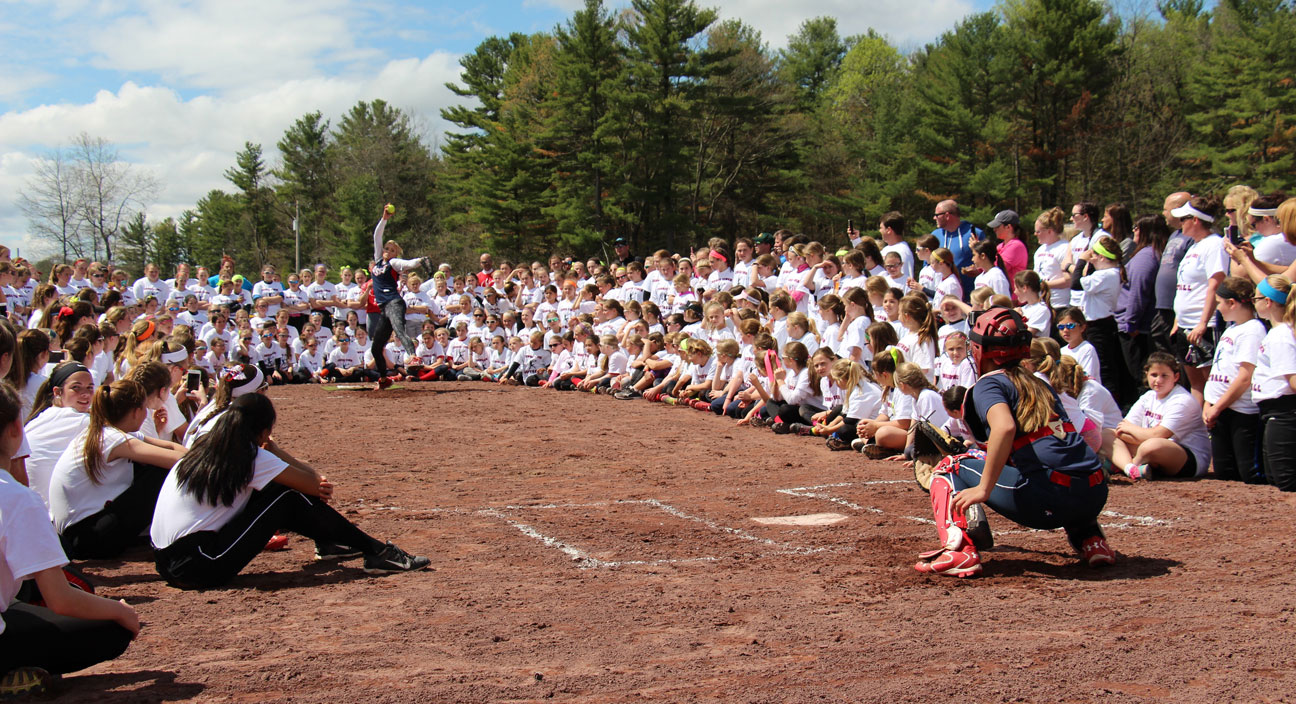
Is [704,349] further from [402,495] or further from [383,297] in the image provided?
[402,495]

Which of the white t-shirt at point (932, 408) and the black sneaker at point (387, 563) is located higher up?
the white t-shirt at point (932, 408)

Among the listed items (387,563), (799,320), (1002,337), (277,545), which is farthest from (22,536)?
(799,320)

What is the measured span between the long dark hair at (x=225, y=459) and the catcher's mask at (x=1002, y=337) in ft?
12.6

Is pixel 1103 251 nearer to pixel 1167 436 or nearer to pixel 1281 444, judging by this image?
pixel 1167 436

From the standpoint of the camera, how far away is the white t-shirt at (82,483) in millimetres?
5527

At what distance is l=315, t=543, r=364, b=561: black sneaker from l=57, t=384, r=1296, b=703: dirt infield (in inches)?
5.3

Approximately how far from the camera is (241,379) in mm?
6008

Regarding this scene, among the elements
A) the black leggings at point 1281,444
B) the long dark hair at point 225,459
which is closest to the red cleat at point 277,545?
the long dark hair at point 225,459

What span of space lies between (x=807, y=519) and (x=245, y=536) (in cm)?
379

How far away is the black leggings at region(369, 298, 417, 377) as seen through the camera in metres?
15.2

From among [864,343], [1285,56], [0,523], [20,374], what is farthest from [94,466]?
[1285,56]

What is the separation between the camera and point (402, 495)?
8.12 meters

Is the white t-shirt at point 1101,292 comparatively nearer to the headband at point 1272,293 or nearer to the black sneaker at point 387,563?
the headband at point 1272,293

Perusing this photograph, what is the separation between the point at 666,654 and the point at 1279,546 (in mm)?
4120
